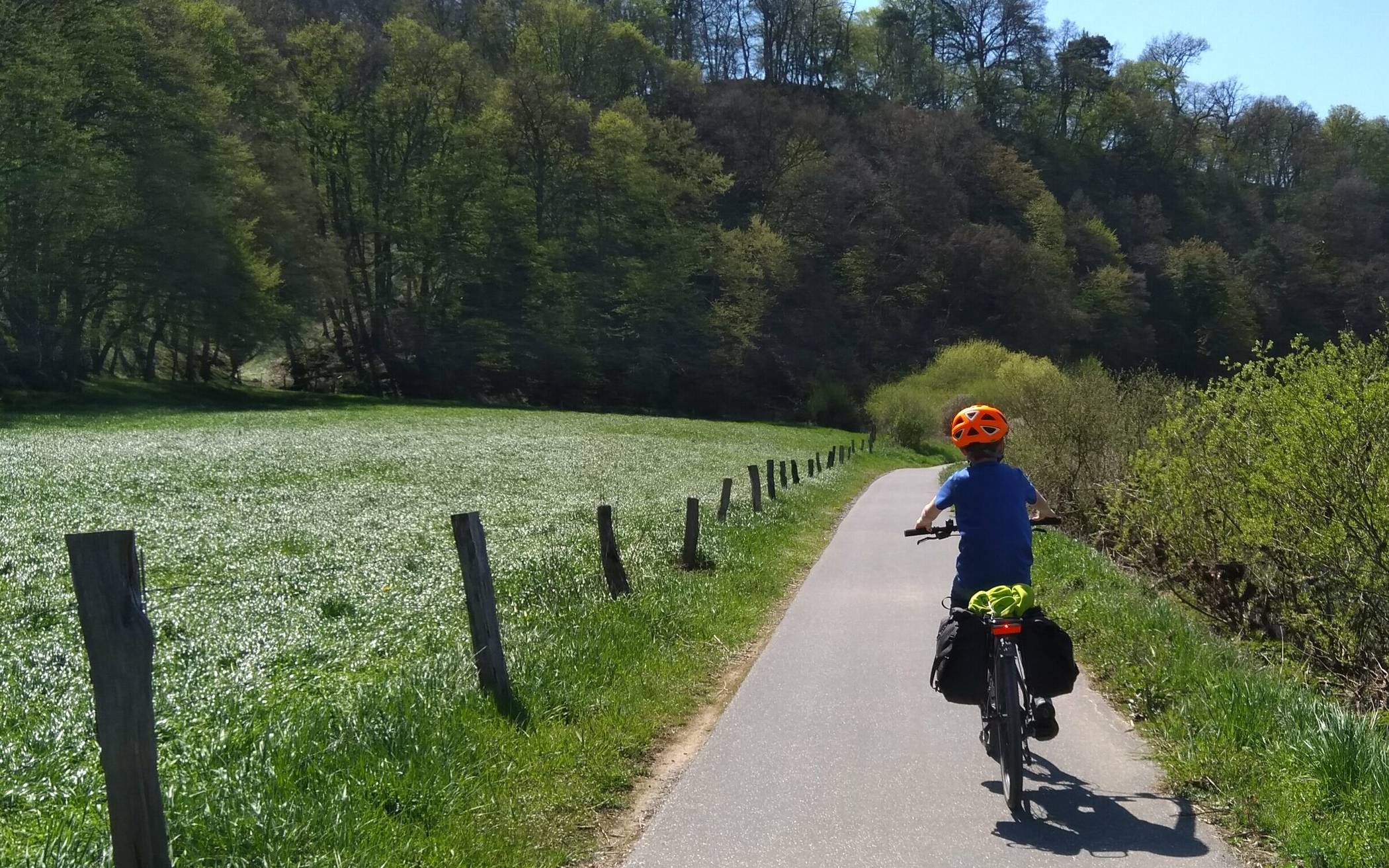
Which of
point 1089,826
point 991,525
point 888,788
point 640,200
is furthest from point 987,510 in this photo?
point 640,200

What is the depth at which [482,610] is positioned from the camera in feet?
22.4

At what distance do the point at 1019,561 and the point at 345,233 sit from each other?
70047mm

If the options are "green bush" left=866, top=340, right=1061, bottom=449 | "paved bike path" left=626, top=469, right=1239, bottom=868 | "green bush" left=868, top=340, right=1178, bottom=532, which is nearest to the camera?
"paved bike path" left=626, top=469, right=1239, bottom=868

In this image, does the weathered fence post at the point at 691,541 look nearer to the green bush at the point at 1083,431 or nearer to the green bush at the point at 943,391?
the green bush at the point at 1083,431

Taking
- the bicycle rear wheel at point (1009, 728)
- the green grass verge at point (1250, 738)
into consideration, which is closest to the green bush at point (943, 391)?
the green grass verge at point (1250, 738)

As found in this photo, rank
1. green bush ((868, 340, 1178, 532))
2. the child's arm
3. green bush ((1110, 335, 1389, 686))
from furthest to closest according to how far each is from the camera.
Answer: green bush ((868, 340, 1178, 532))
green bush ((1110, 335, 1389, 686))
the child's arm

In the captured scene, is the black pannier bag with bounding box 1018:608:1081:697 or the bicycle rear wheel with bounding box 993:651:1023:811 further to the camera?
the black pannier bag with bounding box 1018:608:1081:697

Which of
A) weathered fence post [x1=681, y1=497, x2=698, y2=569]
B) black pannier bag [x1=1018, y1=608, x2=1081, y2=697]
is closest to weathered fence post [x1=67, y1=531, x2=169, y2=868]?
black pannier bag [x1=1018, y1=608, x2=1081, y2=697]

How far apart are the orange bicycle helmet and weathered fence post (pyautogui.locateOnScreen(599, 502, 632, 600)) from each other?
499cm

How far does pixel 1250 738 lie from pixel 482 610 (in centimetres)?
454

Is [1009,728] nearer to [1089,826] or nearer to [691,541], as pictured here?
[1089,826]

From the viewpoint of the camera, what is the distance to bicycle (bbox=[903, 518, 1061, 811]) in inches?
211

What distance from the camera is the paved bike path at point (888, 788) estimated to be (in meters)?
4.91

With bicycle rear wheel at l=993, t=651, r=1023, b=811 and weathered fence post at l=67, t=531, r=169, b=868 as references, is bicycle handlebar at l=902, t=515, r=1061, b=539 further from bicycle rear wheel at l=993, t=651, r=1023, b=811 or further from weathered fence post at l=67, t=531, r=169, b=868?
weathered fence post at l=67, t=531, r=169, b=868
